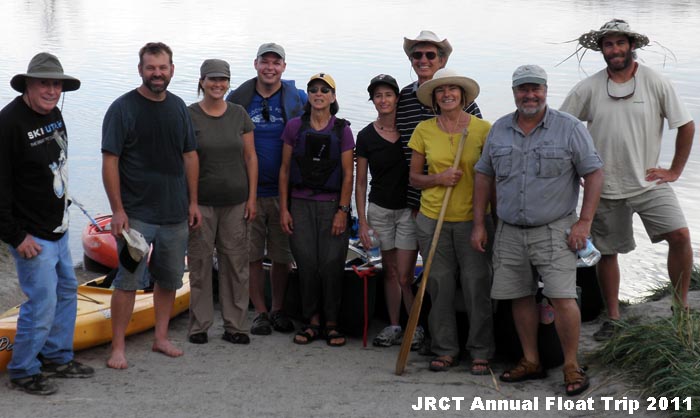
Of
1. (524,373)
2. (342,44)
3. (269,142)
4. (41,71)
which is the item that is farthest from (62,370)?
(342,44)

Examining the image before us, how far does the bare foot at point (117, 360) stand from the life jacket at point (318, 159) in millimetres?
1547

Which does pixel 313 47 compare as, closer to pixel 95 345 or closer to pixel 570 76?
pixel 570 76

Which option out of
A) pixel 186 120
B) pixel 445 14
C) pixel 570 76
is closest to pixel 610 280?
pixel 186 120

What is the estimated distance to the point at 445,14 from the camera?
1346 inches

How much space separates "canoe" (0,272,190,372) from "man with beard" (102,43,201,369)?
0.29 meters

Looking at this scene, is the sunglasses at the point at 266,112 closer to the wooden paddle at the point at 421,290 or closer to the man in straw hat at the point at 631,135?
the wooden paddle at the point at 421,290

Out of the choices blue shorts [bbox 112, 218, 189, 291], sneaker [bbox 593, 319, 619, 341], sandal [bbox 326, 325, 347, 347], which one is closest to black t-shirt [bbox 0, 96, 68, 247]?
blue shorts [bbox 112, 218, 189, 291]

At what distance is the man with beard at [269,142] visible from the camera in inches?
249

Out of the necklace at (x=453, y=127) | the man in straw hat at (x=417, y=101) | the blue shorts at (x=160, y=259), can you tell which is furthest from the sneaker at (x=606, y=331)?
the blue shorts at (x=160, y=259)

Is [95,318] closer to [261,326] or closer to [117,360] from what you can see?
[117,360]

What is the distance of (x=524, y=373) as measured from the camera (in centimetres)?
554

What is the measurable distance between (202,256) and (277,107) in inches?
43.8

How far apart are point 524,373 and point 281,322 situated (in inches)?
72.7

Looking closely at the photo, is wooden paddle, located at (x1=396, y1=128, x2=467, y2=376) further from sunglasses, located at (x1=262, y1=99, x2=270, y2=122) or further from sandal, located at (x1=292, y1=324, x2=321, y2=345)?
sunglasses, located at (x1=262, y1=99, x2=270, y2=122)
